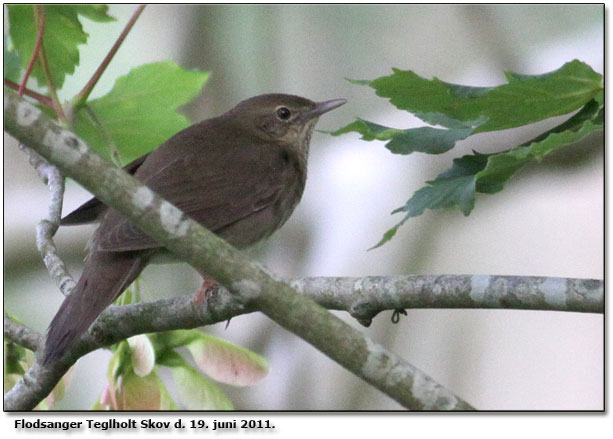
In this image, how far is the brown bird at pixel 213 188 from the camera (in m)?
2.77

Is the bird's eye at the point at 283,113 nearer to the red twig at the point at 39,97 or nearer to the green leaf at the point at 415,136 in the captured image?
the red twig at the point at 39,97

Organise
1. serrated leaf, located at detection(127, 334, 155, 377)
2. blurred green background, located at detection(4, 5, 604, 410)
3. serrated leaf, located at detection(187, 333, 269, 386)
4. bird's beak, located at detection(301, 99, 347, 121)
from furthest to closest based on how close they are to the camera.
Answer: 1. blurred green background, located at detection(4, 5, 604, 410)
2. bird's beak, located at detection(301, 99, 347, 121)
3. serrated leaf, located at detection(187, 333, 269, 386)
4. serrated leaf, located at detection(127, 334, 155, 377)

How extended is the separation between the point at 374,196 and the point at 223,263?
12.5 feet

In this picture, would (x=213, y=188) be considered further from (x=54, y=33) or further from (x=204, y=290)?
(x=54, y=33)

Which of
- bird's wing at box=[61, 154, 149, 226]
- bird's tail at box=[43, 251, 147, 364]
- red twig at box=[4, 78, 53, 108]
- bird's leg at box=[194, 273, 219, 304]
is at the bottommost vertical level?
bird's tail at box=[43, 251, 147, 364]

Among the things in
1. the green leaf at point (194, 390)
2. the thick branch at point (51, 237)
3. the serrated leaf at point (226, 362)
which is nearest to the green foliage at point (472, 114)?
the serrated leaf at point (226, 362)

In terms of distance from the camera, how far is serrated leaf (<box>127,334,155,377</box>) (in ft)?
9.05

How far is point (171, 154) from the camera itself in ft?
11.2

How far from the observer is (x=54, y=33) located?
3340mm

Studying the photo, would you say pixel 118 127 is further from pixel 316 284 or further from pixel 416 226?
pixel 416 226

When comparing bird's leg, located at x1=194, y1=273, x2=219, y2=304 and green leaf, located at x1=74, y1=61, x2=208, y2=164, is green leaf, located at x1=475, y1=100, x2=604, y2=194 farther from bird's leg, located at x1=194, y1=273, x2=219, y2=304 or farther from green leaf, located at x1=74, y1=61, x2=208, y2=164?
green leaf, located at x1=74, y1=61, x2=208, y2=164

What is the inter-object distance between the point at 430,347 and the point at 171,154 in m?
3.66

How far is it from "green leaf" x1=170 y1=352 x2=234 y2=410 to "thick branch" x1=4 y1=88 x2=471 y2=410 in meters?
1.07

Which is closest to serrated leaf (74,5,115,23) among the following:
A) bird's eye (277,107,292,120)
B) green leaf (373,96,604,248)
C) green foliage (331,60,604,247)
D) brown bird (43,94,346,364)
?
brown bird (43,94,346,364)
